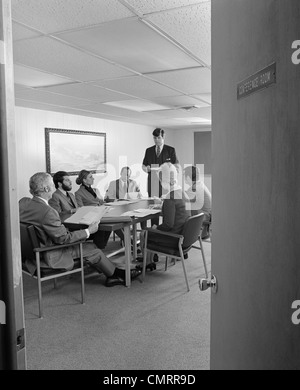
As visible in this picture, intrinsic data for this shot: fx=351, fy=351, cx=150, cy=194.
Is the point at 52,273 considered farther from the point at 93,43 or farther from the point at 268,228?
the point at 268,228

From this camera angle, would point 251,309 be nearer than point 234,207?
Yes

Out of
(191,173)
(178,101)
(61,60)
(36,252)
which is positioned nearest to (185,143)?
(178,101)

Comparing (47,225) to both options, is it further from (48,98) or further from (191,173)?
(48,98)

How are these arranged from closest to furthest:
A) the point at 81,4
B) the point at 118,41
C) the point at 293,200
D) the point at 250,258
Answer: the point at 293,200 < the point at 250,258 < the point at 81,4 < the point at 118,41

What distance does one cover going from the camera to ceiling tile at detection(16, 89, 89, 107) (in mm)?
4680

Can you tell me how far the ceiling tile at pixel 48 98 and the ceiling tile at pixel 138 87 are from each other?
950mm

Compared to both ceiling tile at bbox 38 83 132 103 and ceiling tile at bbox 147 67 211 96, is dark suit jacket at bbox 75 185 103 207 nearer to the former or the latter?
ceiling tile at bbox 38 83 132 103

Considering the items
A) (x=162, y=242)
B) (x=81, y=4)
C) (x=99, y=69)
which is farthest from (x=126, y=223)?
(x=81, y=4)

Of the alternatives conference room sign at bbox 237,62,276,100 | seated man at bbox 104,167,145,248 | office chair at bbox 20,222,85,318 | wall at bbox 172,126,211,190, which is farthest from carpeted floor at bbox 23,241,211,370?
wall at bbox 172,126,211,190

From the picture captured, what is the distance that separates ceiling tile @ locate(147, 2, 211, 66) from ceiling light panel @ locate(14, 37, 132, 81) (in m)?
0.85

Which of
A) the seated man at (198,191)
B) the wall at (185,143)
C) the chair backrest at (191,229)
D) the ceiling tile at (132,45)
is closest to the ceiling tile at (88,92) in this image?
the ceiling tile at (132,45)

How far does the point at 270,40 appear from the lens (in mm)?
866

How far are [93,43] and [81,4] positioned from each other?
67 cm

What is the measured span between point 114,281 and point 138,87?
2386 mm
